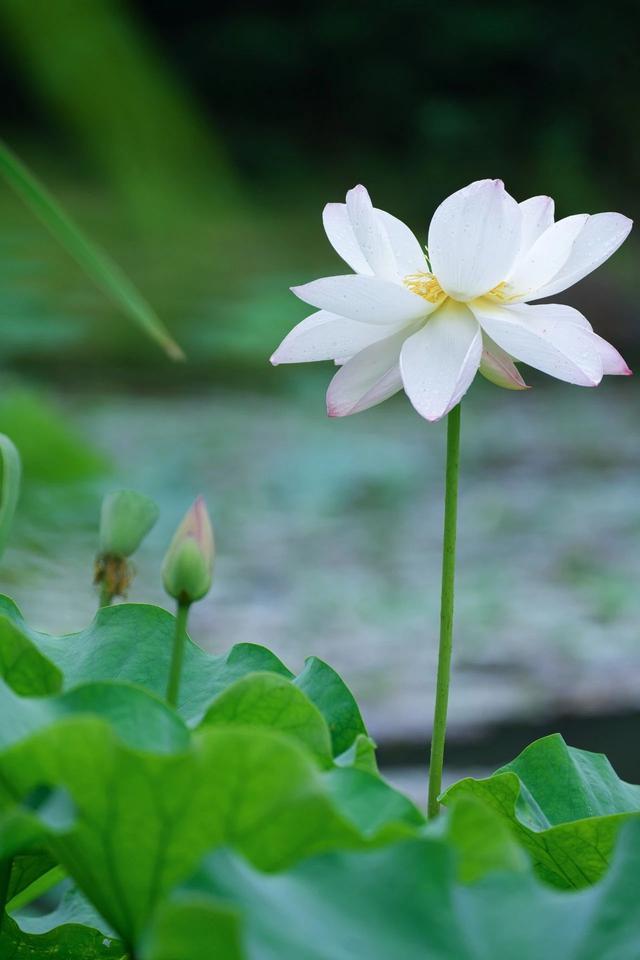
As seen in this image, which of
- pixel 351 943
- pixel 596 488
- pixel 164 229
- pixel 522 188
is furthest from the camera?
pixel 522 188

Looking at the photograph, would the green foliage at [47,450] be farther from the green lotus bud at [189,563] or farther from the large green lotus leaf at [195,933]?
the large green lotus leaf at [195,933]

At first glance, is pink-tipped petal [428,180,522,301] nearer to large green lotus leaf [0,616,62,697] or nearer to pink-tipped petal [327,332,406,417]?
pink-tipped petal [327,332,406,417]

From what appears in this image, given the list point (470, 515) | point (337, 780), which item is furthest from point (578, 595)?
point (337, 780)

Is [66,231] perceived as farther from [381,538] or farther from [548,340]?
[381,538]

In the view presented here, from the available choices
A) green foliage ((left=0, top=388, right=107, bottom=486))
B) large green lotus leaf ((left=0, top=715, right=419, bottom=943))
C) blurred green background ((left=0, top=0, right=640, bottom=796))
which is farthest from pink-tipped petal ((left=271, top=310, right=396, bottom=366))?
green foliage ((left=0, top=388, right=107, bottom=486))

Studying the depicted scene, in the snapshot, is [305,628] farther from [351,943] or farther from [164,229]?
[164,229]

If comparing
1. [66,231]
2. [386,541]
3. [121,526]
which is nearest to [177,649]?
[121,526]
